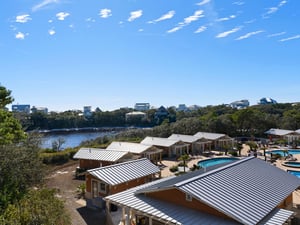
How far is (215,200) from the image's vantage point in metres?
9.33

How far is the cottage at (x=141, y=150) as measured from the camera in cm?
2697

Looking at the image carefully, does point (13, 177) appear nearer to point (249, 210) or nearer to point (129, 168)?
point (129, 168)

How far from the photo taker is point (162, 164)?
27.8m

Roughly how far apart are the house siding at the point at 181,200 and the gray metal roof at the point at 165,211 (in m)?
0.15

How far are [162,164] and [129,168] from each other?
36.9ft

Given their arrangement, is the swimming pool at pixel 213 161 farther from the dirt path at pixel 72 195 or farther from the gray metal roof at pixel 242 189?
the gray metal roof at pixel 242 189

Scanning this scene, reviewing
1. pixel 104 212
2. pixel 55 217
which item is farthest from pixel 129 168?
pixel 55 217

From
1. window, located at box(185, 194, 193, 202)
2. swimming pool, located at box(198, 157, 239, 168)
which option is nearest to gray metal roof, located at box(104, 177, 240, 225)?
window, located at box(185, 194, 193, 202)

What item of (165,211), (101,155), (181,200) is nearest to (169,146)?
(101,155)

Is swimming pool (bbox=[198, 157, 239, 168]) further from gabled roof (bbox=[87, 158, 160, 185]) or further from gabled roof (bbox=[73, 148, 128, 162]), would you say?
gabled roof (bbox=[87, 158, 160, 185])

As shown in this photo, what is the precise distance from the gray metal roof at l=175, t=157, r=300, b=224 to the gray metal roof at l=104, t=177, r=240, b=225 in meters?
0.52

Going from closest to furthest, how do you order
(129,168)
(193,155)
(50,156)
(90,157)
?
(129,168) < (90,157) < (50,156) < (193,155)

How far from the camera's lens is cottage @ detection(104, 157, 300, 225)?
8961mm

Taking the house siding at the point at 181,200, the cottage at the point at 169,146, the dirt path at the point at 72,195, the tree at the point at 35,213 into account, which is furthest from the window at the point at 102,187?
the cottage at the point at 169,146
